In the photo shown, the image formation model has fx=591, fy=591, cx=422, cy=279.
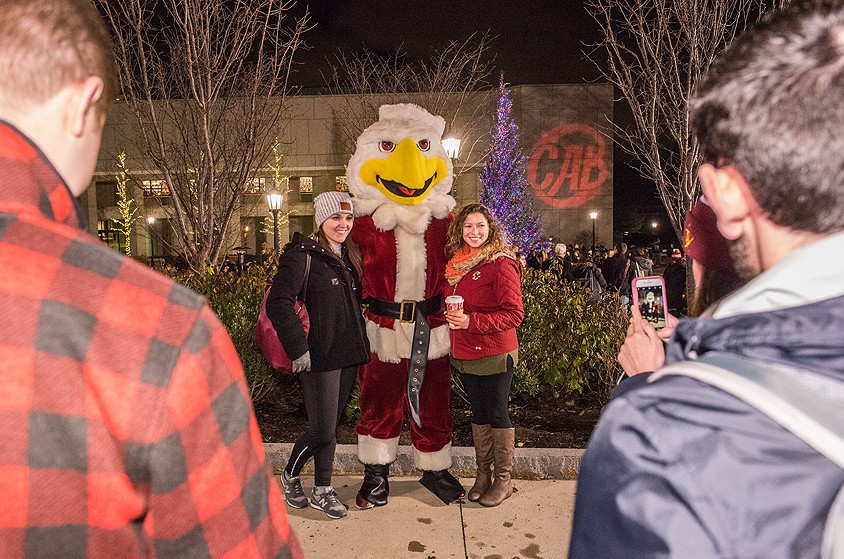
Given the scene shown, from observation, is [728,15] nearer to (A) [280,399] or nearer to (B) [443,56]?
(A) [280,399]

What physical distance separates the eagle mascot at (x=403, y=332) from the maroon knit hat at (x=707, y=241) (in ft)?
7.60

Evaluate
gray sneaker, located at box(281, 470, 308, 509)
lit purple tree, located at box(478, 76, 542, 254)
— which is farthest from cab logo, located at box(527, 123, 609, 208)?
gray sneaker, located at box(281, 470, 308, 509)

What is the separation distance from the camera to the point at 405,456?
4.50 m

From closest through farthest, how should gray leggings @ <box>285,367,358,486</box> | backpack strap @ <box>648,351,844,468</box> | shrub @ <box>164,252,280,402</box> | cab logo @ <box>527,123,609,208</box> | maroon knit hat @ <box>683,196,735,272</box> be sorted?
backpack strap @ <box>648,351,844,468</box>
maroon knit hat @ <box>683,196,735,272</box>
gray leggings @ <box>285,367,358,486</box>
shrub @ <box>164,252,280,402</box>
cab logo @ <box>527,123,609,208</box>

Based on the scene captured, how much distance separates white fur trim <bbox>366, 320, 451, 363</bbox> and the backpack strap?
319 cm

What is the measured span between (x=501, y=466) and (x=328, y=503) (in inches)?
46.6

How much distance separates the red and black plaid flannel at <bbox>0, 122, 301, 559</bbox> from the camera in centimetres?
88

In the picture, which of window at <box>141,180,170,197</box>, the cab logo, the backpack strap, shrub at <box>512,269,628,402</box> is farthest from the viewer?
the cab logo

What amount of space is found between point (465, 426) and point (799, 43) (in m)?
4.69

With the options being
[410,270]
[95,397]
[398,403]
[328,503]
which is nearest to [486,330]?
[410,270]

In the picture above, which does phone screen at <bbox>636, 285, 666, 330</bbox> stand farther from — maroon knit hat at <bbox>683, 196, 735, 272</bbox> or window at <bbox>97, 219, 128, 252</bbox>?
window at <bbox>97, 219, 128, 252</bbox>

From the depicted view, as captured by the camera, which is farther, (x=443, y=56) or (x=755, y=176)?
(x=443, y=56)

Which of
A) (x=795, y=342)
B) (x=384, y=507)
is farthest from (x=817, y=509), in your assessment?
(x=384, y=507)

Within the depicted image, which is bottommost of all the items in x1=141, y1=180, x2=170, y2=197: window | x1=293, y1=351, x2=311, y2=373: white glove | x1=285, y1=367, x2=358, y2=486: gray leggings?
x1=285, y1=367, x2=358, y2=486: gray leggings
